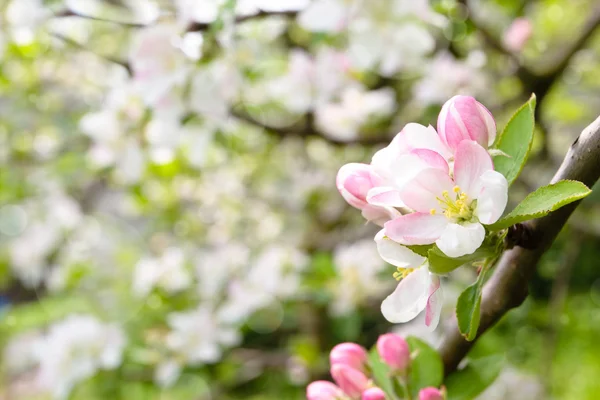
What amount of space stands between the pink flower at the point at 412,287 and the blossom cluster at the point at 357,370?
0.32 ft

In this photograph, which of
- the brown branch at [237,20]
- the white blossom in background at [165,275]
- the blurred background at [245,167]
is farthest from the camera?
the white blossom in background at [165,275]

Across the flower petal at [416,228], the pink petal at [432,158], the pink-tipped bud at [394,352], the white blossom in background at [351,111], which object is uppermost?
the pink petal at [432,158]

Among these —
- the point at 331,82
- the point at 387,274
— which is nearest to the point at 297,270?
the point at 387,274

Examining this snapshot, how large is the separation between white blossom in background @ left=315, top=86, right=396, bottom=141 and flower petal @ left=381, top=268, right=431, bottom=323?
3.36 ft

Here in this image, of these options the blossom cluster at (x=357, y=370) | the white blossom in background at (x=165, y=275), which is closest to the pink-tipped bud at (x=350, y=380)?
the blossom cluster at (x=357, y=370)

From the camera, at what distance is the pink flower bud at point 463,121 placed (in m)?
0.37

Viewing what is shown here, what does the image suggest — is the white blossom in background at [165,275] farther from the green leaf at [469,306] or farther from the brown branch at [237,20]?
the green leaf at [469,306]

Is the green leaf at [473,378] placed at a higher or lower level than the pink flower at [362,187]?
lower

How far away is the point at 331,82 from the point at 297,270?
19.5 inches

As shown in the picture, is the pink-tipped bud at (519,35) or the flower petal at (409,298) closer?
the flower petal at (409,298)

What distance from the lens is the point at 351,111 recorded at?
1435 millimetres

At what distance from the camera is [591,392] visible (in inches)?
76.9

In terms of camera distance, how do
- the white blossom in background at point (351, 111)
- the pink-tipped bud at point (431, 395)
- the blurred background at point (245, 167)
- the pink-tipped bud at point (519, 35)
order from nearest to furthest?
the pink-tipped bud at point (431, 395) → the blurred background at point (245, 167) → the pink-tipped bud at point (519, 35) → the white blossom in background at point (351, 111)

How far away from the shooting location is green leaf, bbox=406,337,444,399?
1.67 feet
